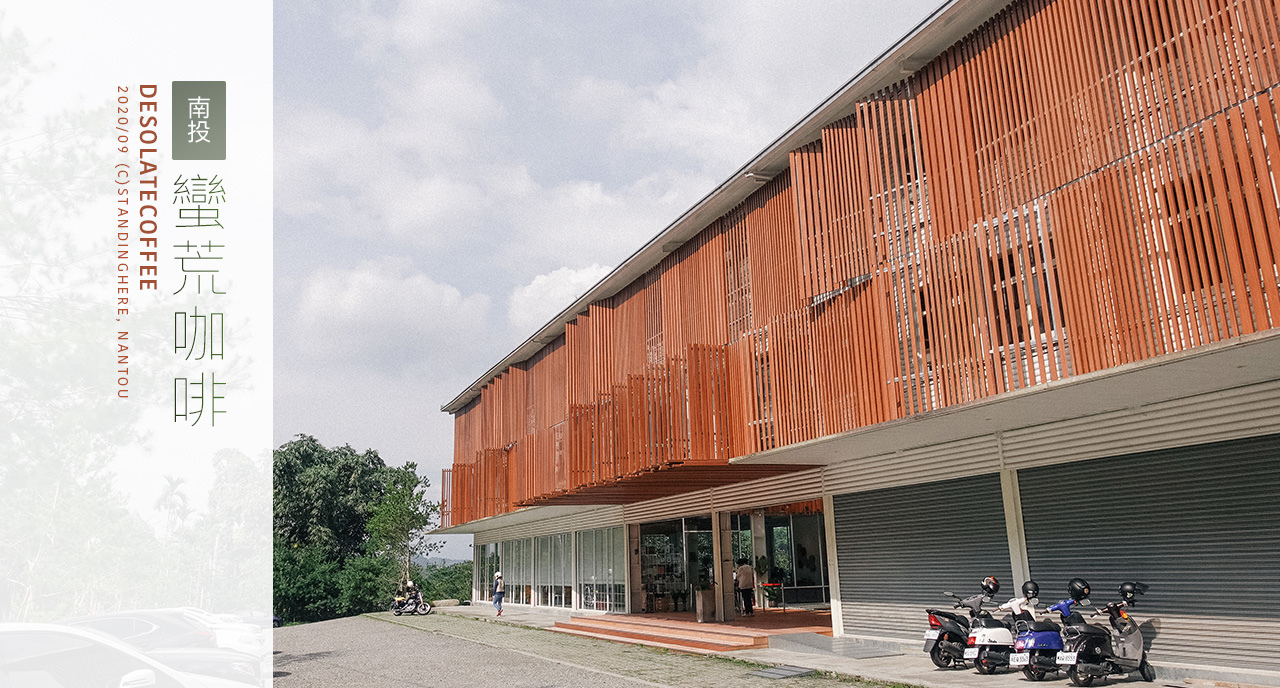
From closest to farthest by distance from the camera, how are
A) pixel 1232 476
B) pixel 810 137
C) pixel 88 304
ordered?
pixel 1232 476
pixel 88 304
pixel 810 137

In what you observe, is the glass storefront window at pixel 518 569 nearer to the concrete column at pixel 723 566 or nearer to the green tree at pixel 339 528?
the green tree at pixel 339 528

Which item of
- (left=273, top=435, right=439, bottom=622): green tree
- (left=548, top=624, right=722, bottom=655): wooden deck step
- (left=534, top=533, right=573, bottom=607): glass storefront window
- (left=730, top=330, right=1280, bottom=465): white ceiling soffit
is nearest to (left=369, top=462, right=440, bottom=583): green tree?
(left=273, top=435, right=439, bottom=622): green tree

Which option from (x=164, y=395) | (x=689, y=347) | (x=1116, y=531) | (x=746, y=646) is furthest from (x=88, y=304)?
(x=1116, y=531)

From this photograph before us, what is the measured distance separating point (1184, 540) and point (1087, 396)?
1.93 m

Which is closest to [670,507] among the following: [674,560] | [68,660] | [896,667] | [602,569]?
[674,560]

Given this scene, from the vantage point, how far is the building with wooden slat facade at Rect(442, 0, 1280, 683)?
8188 mm

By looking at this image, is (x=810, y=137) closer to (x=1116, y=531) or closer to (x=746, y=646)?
(x=1116, y=531)

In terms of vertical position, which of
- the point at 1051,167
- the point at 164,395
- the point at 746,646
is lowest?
the point at 746,646

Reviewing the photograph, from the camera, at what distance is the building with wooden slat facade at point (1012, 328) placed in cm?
819

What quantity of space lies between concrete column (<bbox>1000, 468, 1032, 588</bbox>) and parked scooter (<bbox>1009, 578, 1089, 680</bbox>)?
47.9 inches

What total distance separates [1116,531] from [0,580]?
1473 centimetres

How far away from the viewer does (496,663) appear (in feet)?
47.1

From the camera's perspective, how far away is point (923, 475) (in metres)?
13.1

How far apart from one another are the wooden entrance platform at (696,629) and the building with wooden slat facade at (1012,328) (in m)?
1.17
